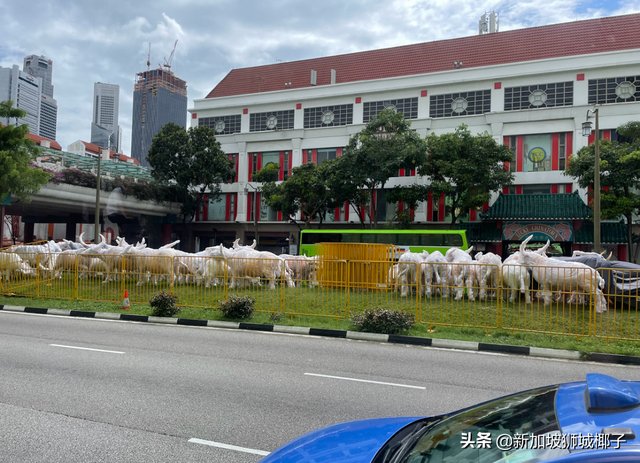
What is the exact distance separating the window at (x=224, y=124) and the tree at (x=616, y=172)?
2864 centimetres

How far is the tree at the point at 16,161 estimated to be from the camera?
20000 millimetres

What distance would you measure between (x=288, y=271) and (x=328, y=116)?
30.2m

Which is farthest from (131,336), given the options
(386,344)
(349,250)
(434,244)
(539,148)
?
(539,148)

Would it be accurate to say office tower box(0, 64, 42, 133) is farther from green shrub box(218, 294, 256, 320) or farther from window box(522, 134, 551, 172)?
green shrub box(218, 294, 256, 320)

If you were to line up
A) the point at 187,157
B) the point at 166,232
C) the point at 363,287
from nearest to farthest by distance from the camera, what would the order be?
the point at 363,287
the point at 187,157
the point at 166,232

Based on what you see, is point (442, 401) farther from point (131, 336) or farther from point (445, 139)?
point (445, 139)

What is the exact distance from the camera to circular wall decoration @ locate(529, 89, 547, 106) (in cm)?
3450

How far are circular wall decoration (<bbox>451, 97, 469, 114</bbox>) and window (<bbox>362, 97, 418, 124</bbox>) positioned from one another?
9.52ft

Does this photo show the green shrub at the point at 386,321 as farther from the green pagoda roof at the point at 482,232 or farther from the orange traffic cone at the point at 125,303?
the green pagoda roof at the point at 482,232

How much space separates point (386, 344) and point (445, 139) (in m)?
23.8

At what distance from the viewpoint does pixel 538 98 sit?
1364 inches

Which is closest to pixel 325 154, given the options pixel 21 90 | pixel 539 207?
pixel 539 207

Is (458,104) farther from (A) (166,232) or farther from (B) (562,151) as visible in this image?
(A) (166,232)

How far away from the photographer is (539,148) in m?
34.5
